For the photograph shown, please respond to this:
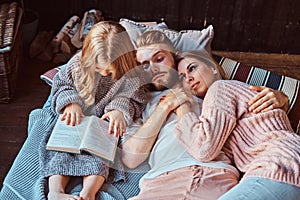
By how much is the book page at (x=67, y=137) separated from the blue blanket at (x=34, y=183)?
3.6 inches

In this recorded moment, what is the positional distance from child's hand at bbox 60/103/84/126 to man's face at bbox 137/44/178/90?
292mm

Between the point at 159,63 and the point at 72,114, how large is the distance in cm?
37

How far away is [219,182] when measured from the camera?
5.02 ft

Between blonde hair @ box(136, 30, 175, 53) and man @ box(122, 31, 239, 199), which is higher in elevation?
blonde hair @ box(136, 30, 175, 53)

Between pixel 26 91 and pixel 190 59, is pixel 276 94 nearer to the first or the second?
pixel 190 59

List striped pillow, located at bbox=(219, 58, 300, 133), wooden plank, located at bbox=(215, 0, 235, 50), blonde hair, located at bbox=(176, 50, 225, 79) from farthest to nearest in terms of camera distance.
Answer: wooden plank, located at bbox=(215, 0, 235, 50) < striped pillow, located at bbox=(219, 58, 300, 133) < blonde hair, located at bbox=(176, 50, 225, 79)

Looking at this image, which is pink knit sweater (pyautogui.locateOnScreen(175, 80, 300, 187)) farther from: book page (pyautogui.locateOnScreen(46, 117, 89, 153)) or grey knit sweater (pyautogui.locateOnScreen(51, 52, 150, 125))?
book page (pyautogui.locateOnScreen(46, 117, 89, 153))

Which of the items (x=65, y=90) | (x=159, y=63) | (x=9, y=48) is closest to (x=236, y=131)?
(x=159, y=63)

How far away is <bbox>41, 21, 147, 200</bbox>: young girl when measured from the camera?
5.72ft

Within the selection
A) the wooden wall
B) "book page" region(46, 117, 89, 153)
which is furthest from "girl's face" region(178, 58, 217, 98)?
the wooden wall

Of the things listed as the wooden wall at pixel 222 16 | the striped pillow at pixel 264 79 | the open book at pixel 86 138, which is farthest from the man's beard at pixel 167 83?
the wooden wall at pixel 222 16

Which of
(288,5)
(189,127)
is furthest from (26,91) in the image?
(288,5)

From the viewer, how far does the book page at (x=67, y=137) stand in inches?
66.8

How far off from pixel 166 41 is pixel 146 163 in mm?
476
